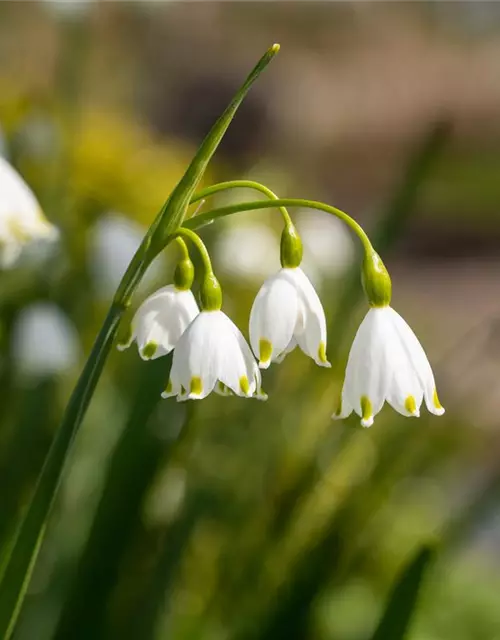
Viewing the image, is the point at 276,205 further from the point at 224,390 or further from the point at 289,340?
the point at 224,390

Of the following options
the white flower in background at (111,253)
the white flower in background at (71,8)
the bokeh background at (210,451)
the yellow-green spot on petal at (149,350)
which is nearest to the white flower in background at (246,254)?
the bokeh background at (210,451)

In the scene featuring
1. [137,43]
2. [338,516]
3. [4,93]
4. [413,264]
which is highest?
[137,43]

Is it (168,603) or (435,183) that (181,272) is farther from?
(435,183)

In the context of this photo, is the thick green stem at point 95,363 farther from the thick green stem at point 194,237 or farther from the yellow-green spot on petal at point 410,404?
the yellow-green spot on petal at point 410,404

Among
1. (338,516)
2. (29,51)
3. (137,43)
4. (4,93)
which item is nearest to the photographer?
(338,516)

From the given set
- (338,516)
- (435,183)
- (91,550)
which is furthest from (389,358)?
(435,183)

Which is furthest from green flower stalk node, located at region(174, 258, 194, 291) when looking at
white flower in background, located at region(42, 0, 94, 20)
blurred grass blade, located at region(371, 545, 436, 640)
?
white flower in background, located at region(42, 0, 94, 20)

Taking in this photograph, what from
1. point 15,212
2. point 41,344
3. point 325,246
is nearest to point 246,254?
point 325,246
